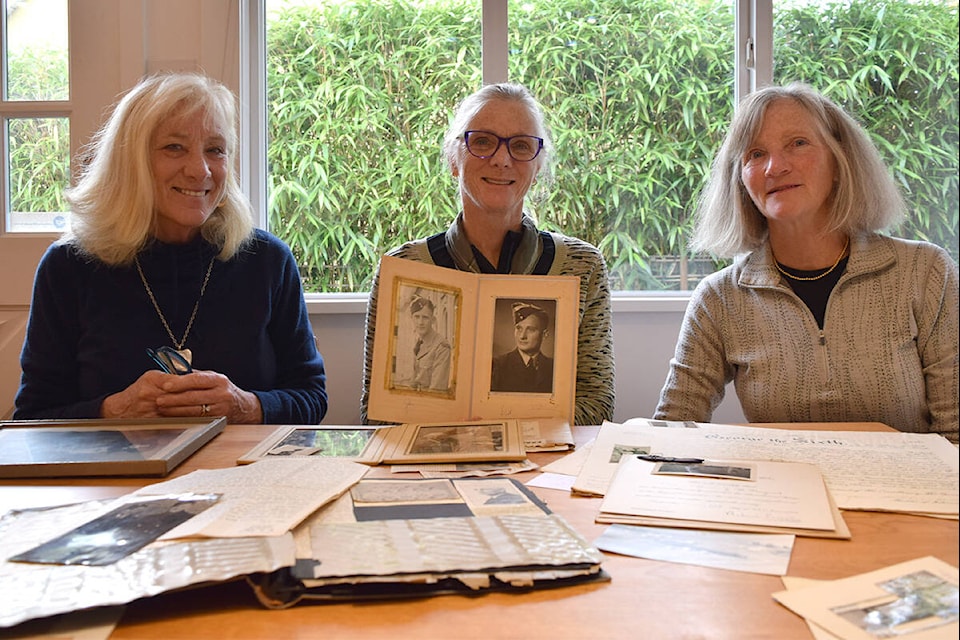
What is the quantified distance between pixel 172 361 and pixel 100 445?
35 cm

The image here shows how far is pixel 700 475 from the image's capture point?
103 cm

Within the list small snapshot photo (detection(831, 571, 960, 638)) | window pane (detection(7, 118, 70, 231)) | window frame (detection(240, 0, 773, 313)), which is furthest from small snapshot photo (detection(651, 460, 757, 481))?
window pane (detection(7, 118, 70, 231))

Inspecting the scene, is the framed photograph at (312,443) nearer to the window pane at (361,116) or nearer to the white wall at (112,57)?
the window pane at (361,116)

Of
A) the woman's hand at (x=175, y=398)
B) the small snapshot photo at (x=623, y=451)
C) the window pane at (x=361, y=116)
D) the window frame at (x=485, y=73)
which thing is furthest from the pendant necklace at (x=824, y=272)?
the woman's hand at (x=175, y=398)

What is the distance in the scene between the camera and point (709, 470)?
1.05 m

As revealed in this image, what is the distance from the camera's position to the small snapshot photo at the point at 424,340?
4.69 ft

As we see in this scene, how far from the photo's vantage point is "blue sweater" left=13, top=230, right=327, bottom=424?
1693 mm

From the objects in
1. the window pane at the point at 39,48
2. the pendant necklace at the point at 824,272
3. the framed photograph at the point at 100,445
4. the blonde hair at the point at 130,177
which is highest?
the window pane at the point at 39,48

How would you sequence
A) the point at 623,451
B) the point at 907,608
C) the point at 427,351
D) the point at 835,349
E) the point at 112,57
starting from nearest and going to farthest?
the point at 907,608 < the point at 623,451 < the point at 427,351 < the point at 835,349 < the point at 112,57

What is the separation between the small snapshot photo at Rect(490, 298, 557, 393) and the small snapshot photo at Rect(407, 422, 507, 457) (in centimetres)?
12

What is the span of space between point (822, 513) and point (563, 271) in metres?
0.97

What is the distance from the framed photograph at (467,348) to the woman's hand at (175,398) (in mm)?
306

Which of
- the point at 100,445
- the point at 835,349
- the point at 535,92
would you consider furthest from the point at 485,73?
the point at 100,445

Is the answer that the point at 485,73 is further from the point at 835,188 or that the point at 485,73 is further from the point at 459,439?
the point at 459,439
